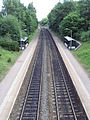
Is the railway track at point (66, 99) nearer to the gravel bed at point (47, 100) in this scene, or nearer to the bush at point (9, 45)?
the gravel bed at point (47, 100)

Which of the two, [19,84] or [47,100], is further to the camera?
[19,84]

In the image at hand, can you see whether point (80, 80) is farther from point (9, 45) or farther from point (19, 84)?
point (9, 45)

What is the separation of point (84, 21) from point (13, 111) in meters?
50.2

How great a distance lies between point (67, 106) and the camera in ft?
68.8

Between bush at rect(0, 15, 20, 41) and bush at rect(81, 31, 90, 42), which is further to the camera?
bush at rect(0, 15, 20, 41)

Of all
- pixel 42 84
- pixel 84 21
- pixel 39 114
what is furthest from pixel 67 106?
pixel 84 21

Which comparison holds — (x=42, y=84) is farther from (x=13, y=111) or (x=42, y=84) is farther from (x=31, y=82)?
(x=13, y=111)

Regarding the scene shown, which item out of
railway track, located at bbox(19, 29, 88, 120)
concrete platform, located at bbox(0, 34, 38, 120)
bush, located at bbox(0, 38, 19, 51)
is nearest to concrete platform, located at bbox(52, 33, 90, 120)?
railway track, located at bbox(19, 29, 88, 120)

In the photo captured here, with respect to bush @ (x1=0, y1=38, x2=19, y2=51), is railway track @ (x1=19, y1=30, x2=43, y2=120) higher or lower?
higher

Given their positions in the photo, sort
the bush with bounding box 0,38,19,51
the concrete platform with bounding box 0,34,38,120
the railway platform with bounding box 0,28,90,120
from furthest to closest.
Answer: the bush with bounding box 0,38,19,51, the railway platform with bounding box 0,28,90,120, the concrete platform with bounding box 0,34,38,120

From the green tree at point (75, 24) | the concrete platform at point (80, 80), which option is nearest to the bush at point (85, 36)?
the green tree at point (75, 24)

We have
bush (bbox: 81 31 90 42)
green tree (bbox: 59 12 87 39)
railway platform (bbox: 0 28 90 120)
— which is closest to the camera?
railway platform (bbox: 0 28 90 120)

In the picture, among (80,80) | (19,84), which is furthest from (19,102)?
(80,80)

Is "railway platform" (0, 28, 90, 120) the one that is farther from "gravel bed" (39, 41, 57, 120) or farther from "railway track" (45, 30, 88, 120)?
"gravel bed" (39, 41, 57, 120)
